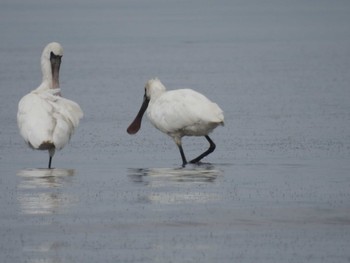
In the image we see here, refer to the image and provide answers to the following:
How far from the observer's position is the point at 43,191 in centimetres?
1333

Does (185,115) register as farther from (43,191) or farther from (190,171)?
(43,191)

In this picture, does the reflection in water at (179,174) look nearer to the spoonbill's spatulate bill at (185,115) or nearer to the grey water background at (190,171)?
the grey water background at (190,171)

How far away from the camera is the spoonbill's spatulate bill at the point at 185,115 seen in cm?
1636

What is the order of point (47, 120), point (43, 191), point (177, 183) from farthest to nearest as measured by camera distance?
point (47, 120) < point (177, 183) < point (43, 191)

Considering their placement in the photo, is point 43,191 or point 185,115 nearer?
point 43,191

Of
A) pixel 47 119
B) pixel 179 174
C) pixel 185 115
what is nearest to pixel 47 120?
pixel 47 119

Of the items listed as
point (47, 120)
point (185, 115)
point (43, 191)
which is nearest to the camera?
point (43, 191)

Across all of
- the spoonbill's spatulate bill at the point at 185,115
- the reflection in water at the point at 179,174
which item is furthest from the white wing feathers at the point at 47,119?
the spoonbill's spatulate bill at the point at 185,115

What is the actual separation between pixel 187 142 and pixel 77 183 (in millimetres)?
5363

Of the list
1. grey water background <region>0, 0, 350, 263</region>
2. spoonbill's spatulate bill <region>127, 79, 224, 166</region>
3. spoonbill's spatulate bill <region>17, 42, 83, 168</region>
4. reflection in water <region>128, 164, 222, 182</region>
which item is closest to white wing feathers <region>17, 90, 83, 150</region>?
spoonbill's spatulate bill <region>17, 42, 83, 168</region>

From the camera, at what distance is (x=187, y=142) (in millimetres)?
19250

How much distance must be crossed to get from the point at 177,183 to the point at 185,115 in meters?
2.74

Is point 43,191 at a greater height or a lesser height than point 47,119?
lesser

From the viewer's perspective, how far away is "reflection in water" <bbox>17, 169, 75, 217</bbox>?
12177 millimetres
